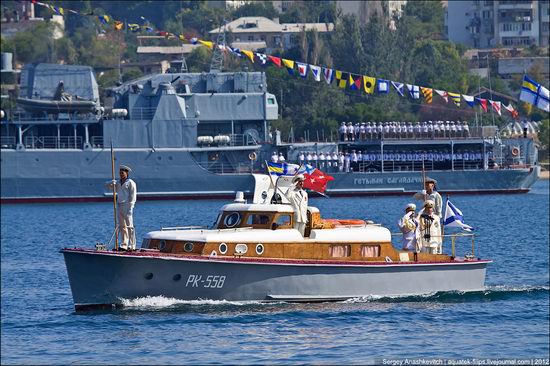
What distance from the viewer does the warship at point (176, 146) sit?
8519 cm

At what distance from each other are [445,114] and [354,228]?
304ft

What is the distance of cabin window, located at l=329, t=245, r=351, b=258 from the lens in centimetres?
3312

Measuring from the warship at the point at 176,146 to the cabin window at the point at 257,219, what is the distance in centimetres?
5132

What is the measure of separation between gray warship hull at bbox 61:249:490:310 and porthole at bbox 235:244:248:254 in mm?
318

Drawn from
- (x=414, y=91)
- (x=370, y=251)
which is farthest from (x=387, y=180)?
(x=370, y=251)

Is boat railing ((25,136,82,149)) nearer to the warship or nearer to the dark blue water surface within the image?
the warship

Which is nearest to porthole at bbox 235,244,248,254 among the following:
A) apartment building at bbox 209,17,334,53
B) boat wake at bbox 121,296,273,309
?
boat wake at bbox 121,296,273,309

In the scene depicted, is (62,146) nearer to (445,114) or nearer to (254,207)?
(445,114)

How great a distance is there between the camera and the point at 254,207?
33.3m

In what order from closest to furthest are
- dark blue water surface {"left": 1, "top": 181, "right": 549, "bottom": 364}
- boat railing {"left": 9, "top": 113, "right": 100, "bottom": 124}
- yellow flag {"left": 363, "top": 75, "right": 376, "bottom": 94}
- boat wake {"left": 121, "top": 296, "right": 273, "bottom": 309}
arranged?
dark blue water surface {"left": 1, "top": 181, "right": 549, "bottom": 364}, boat wake {"left": 121, "top": 296, "right": 273, "bottom": 309}, yellow flag {"left": 363, "top": 75, "right": 376, "bottom": 94}, boat railing {"left": 9, "top": 113, "right": 100, "bottom": 124}

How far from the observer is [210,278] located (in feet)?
106

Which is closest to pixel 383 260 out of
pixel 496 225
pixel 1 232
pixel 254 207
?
pixel 254 207

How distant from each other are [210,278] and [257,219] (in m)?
2.04

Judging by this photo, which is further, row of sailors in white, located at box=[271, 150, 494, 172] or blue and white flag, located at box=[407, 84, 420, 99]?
row of sailors in white, located at box=[271, 150, 494, 172]
